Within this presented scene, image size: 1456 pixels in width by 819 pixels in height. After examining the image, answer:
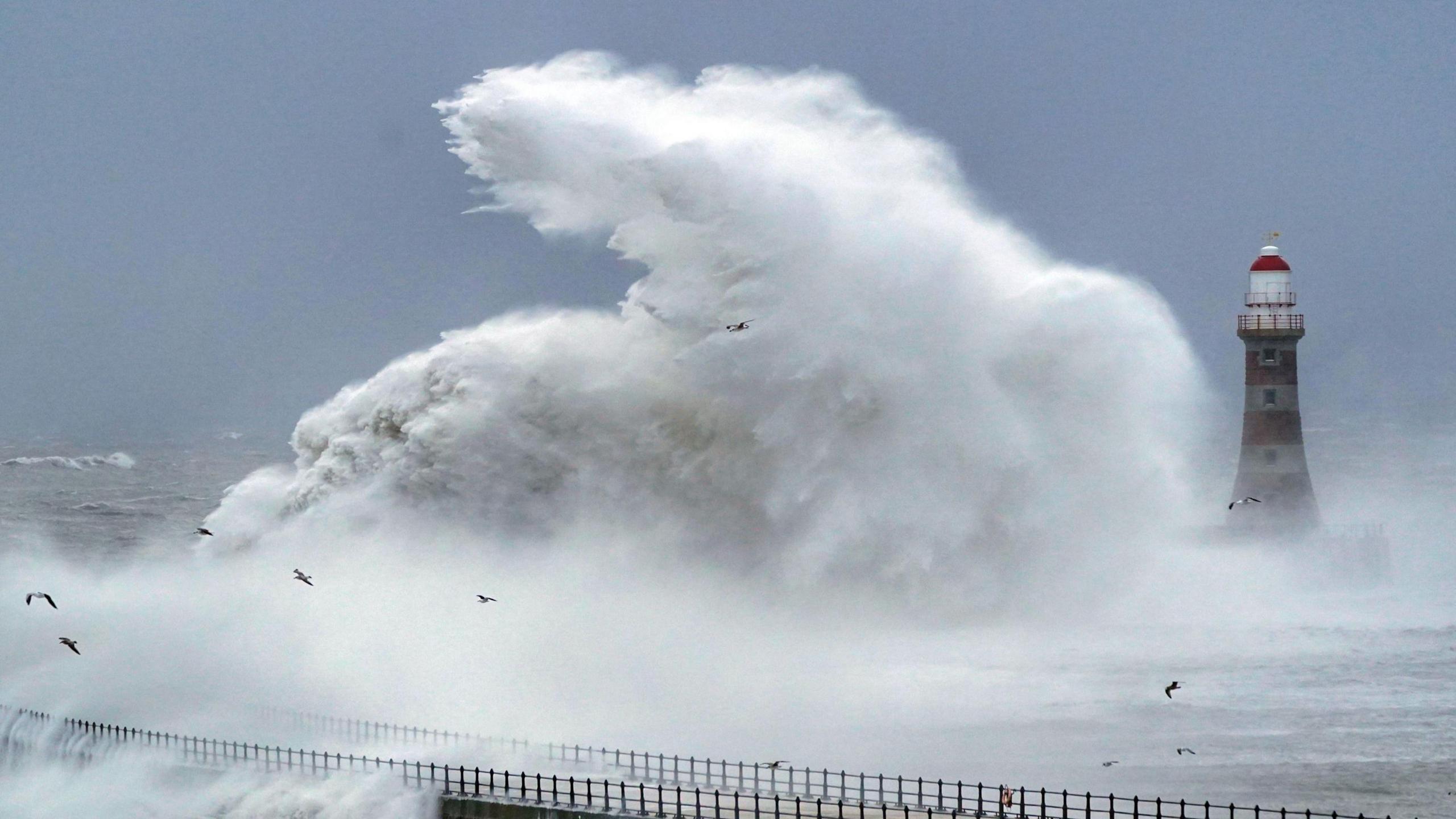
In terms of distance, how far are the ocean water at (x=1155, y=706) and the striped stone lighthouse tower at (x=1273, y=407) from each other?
1853 mm

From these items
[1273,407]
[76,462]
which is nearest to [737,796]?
[1273,407]

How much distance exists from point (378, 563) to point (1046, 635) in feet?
45.9

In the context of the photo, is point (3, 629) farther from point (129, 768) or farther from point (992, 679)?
point (992, 679)

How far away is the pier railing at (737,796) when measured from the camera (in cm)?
2350

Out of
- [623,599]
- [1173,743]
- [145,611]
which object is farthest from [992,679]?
[145,611]

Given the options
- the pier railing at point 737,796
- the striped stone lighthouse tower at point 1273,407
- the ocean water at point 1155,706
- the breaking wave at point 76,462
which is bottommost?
the pier railing at point 737,796

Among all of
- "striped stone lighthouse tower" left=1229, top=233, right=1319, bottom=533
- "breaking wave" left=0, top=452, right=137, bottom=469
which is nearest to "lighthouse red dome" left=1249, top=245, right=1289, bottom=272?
"striped stone lighthouse tower" left=1229, top=233, right=1319, bottom=533

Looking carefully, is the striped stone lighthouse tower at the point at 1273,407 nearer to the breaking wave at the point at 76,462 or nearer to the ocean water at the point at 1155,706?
the ocean water at the point at 1155,706

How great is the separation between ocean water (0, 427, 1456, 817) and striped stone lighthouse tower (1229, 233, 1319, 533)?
6.08ft

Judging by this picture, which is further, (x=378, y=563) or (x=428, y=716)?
(x=378, y=563)

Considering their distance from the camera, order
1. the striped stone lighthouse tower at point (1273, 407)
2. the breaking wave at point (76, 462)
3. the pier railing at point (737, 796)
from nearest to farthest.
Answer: the pier railing at point (737, 796)
the striped stone lighthouse tower at point (1273, 407)
the breaking wave at point (76, 462)

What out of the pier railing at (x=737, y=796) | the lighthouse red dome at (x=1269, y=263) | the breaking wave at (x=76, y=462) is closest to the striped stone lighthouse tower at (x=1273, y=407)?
the lighthouse red dome at (x=1269, y=263)

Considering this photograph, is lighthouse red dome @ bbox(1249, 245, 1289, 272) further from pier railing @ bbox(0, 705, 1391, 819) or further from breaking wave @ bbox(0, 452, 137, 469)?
breaking wave @ bbox(0, 452, 137, 469)

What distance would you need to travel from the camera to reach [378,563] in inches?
1548
